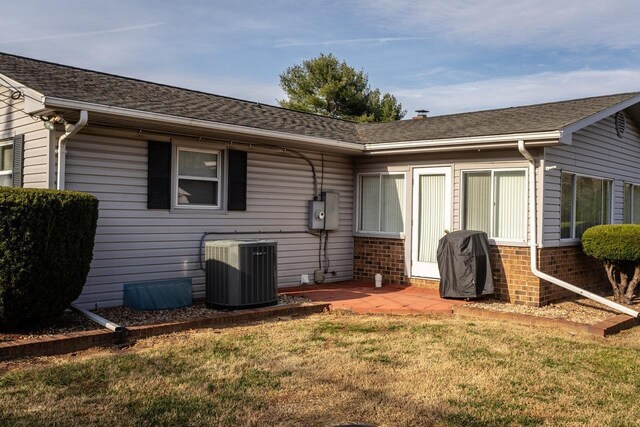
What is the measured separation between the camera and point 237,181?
8.82 metres

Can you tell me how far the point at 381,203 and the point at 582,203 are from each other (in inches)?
136

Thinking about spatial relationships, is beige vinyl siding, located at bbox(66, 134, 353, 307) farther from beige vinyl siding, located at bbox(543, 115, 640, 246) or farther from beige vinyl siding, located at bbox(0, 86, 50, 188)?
beige vinyl siding, located at bbox(543, 115, 640, 246)

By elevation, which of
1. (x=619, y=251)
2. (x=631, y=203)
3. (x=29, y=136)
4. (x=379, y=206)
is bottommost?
(x=619, y=251)

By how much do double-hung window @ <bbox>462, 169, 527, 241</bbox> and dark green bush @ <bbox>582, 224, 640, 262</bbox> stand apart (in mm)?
1195

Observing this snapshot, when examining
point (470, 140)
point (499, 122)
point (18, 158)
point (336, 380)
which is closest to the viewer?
point (336, 380)

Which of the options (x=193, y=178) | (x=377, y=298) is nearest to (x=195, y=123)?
(x=193, y=178)

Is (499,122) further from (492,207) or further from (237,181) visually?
(237,181)

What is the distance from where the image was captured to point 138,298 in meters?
7.41

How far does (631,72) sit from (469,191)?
11.0 meters

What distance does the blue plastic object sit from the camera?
24.3ft

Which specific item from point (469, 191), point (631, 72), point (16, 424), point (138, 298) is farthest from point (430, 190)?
point (631, 72)

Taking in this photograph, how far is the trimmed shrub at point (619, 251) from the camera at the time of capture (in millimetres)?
8383

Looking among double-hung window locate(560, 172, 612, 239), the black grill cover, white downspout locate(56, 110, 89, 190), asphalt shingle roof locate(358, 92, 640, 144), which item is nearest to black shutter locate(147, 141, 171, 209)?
white downspout locate(56, 110, 89, 190)

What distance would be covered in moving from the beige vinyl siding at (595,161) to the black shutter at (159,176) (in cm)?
558
